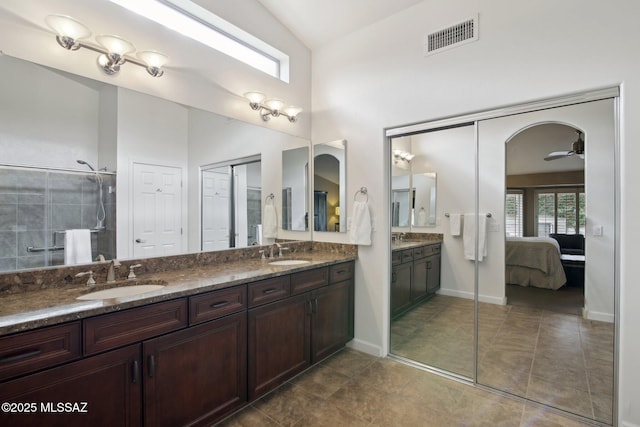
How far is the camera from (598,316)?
204 cm

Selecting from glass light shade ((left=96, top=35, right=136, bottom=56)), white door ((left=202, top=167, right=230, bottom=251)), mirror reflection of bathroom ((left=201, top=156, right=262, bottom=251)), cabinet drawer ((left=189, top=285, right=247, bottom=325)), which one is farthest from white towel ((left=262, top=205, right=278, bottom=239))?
glass light shade ((left=96, top=35, right=136, bottom=56))

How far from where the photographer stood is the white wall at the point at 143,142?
204cm

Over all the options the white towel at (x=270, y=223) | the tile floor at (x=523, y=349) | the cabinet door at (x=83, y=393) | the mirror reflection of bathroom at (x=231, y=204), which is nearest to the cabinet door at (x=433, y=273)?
the tile floor at (x=523, y=349)

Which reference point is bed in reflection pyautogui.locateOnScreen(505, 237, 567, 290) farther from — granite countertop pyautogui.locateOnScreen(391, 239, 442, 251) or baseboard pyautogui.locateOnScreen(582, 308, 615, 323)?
granite countertop pyautogui.locateOnScreen(391, 239, 442, 251)

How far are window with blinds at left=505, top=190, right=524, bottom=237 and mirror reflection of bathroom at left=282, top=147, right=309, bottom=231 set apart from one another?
75.8 inches

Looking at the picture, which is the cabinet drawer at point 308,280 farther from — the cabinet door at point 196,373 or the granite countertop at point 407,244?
the granite countertop at point 407,244

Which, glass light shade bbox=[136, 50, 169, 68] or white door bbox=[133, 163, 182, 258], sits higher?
glass light shade bbox=[136, 50, 169, 68]

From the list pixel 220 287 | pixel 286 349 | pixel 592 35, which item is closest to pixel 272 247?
pixel 286 349

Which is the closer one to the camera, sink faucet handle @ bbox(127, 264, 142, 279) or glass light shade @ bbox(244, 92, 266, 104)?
sink faucet handle @ bbox(127, 264, 142, 279)

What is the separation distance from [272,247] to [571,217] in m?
2.48

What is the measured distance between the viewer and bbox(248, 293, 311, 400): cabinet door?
2105mm

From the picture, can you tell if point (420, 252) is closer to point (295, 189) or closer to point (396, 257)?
point (396, 257)

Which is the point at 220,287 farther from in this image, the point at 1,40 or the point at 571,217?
the point at 571,217

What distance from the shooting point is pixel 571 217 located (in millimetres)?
2158
